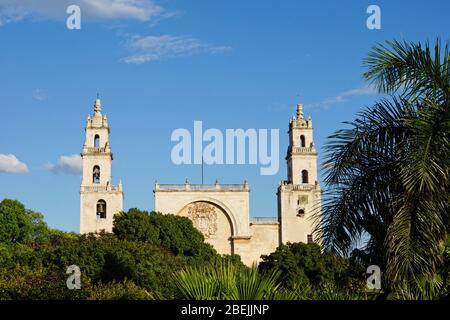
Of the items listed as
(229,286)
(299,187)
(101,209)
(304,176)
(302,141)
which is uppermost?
(302,141)

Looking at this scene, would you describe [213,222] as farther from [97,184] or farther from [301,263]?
[301,263]

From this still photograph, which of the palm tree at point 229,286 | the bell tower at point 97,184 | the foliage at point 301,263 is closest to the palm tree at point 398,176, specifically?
the palm tree at point 229,286

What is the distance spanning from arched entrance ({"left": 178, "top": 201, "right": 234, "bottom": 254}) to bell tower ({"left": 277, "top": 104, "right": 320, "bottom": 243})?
159 inches

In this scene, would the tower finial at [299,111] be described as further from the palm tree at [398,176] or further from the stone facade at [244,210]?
the palm tree at [398,176]

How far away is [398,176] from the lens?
32.0 ft

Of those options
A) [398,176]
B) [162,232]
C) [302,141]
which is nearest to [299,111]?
[302,141]

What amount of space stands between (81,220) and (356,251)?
4901cm

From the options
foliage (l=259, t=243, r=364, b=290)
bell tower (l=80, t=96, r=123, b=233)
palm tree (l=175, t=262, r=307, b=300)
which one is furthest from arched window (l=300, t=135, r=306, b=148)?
palm tree (l=175, t=262, r=307, b=300)

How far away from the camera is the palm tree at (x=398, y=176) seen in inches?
361

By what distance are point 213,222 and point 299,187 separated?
6.94 m

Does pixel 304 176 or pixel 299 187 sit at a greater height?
pixel 304 176

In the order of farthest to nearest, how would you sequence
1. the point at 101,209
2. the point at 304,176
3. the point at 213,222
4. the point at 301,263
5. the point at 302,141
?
the point at 302,141 < the point at 304,176 < the point at 213,222 < the point at 101,209 < the point at 301,263
